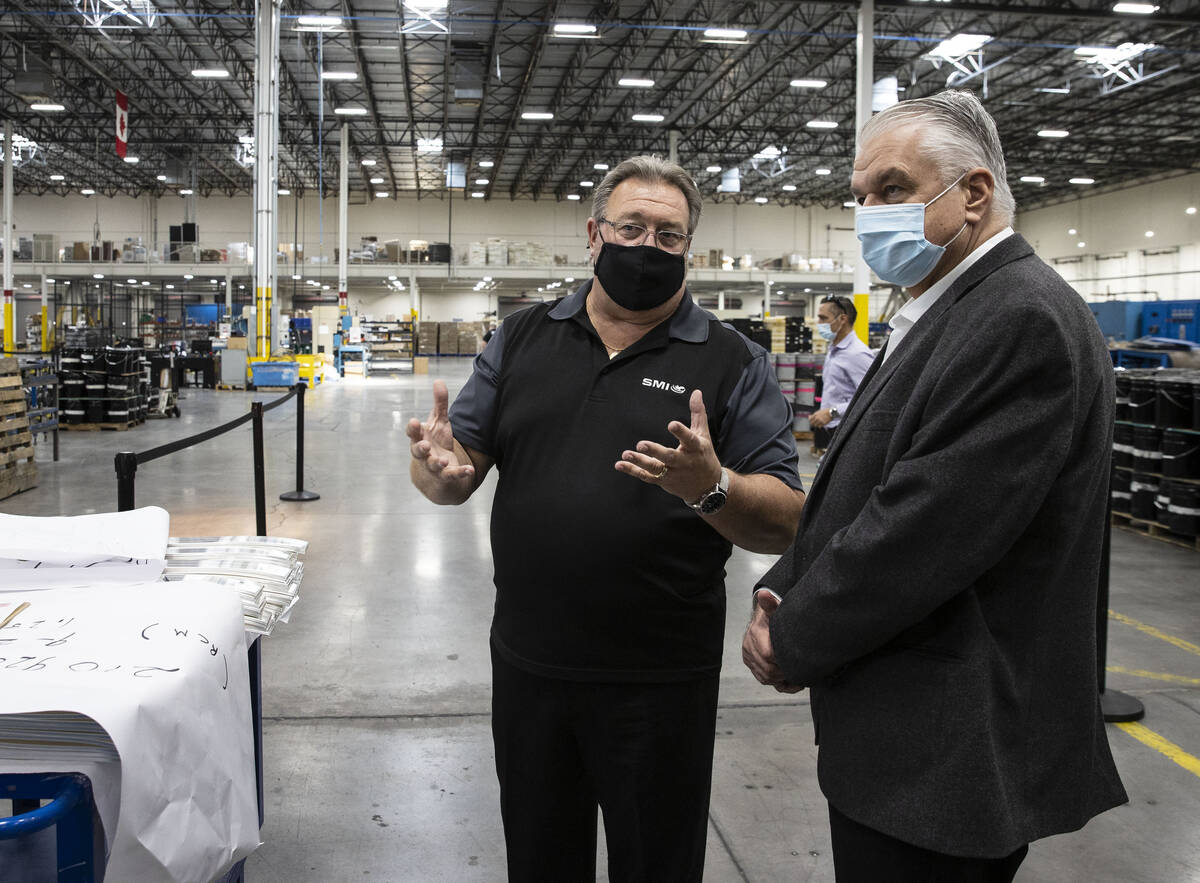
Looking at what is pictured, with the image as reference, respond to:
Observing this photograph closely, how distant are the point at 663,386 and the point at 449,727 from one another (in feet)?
8.08

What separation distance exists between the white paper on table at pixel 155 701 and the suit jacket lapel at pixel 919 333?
39.9 inches

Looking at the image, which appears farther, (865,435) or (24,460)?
(24,460)

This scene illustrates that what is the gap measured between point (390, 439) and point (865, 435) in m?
12.4

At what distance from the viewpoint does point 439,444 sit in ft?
6.65

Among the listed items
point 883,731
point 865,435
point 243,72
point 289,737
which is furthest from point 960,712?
point 243,72

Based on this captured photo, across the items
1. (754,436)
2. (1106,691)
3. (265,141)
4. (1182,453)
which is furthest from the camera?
(265,141)

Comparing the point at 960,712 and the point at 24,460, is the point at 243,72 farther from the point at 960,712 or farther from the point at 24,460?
the point at 960,712

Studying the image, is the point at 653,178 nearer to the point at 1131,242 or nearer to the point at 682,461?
the point at 682,461

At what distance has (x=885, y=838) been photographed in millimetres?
1372

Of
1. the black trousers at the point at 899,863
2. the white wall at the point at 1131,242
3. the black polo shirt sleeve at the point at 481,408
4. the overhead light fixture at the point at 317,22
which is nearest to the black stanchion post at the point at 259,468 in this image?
the black polo shirt sleeve at the point at 481,408

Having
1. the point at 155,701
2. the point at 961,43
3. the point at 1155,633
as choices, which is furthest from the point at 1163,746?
the point at 961,43

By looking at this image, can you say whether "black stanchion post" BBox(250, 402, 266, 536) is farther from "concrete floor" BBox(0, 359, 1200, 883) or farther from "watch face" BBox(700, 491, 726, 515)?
"watch face" BBox(700, 491, 726, 515)

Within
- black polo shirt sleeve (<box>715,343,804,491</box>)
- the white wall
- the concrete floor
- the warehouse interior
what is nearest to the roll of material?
the warehouse interior

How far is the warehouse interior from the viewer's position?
3500 mm
